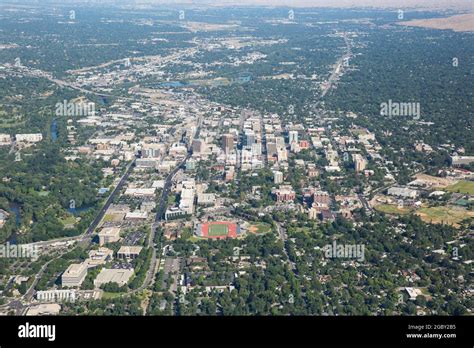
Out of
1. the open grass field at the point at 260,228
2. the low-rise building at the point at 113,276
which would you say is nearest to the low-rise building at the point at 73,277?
the low-rise building at the point at 113,276

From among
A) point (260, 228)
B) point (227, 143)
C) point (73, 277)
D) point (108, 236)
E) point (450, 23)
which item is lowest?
point (260, 228)

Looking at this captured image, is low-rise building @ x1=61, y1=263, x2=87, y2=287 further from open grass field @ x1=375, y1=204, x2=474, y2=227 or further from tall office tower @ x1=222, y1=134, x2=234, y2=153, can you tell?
tall office tower @ x1=222, y1=134, x2=234, y2=153

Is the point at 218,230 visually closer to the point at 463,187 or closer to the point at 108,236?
the point at 108,236

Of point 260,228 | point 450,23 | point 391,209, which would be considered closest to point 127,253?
point 260,228

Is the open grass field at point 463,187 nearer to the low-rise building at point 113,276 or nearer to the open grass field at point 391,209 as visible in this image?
the open grass field at point 391,209
